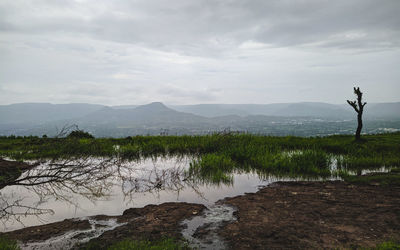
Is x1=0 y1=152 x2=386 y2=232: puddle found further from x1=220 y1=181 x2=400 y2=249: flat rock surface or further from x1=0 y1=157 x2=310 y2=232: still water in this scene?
x1=220 y1=181 x2=400 y2=249: flat rock surface

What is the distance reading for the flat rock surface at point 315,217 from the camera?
472 cm

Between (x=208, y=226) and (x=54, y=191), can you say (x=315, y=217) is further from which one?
(x=54, y=191)

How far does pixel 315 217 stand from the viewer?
5801 millimetres

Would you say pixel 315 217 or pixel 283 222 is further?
pixel 315 217

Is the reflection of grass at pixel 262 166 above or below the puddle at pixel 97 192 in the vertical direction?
above

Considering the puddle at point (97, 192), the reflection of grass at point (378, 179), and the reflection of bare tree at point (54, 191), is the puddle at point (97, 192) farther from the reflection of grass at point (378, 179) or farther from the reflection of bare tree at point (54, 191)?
the reflection of grass at point (378, 179)

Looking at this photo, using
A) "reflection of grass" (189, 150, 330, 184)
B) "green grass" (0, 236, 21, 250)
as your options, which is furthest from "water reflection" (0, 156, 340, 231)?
"green grass" (0, 236, 21, 250)

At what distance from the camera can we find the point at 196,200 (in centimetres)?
741

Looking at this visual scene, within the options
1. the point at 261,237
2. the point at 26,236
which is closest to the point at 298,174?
the point at 261,237

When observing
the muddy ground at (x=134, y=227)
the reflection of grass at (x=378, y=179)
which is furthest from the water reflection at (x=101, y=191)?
the reflection of grass at (x=378, y=179)

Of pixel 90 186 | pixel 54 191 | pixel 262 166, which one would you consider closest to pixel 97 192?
pixel 90 186

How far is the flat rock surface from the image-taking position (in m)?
4.72

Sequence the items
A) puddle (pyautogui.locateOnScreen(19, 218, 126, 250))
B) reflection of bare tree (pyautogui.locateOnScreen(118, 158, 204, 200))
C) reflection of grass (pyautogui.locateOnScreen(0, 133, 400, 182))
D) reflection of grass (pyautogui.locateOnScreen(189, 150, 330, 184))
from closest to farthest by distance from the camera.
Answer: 1. puddle (pyautogui.locateOnScreen(19, 218, 126, 250))
2. reflection of bare tree (pyautogui.locateOnScreen(118, 158, 204, 200))
3. reflection of grass (pyautogui.locateOnScreen(189, 150, 330, 184))
4. reflection of grass (pyautogui.locateOnScreen(0, 133, 400, 182))

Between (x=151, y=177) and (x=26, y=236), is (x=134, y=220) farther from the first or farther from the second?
(x=151, y=177)
